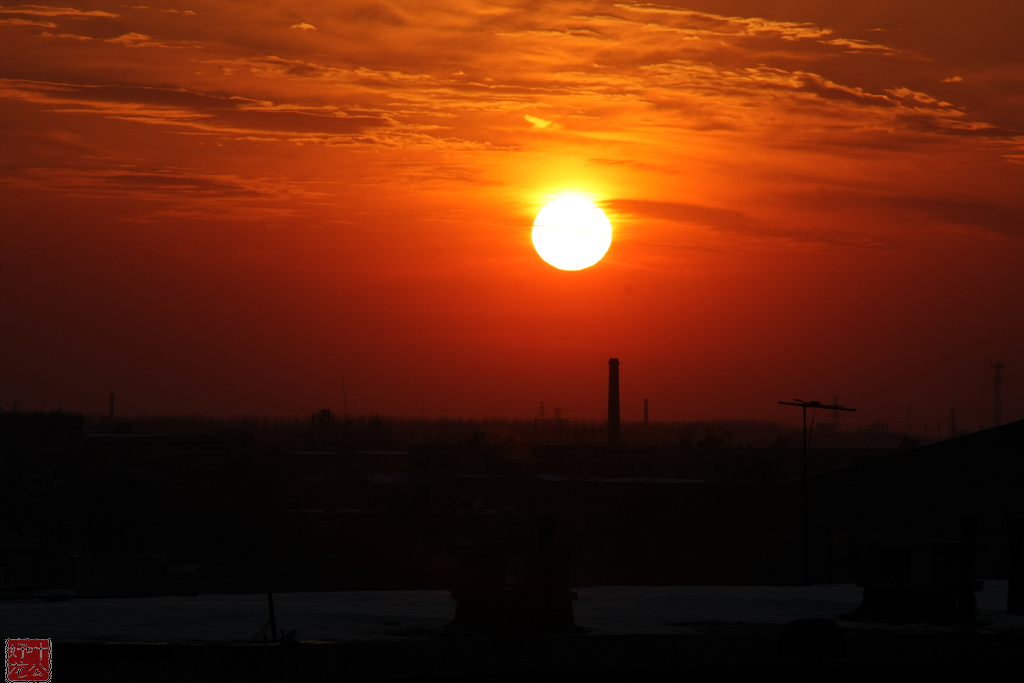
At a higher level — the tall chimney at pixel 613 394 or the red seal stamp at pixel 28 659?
the tall chimney at pixel 613 394

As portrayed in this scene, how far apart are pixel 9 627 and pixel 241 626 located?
2588 millimetres

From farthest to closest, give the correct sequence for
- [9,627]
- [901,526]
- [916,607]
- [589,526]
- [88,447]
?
[88,447] → [589,526] → [901,526] → [916,607] → [9,627]

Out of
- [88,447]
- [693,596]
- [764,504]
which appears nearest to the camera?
[693,596]

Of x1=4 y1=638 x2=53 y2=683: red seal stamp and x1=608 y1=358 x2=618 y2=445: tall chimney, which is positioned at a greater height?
x1=608 y1=358 x2=618 y2=445: tall chimney

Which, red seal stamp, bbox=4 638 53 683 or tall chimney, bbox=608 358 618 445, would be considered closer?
red seal stamp, bbox=4 638 53 683

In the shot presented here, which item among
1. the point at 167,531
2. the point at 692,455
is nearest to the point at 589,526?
the point at 167,531

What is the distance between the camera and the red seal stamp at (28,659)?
1177cm

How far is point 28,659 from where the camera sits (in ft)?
39.1

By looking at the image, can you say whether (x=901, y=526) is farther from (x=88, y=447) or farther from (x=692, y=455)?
(x=88, y=447)

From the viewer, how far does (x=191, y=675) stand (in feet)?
41.2

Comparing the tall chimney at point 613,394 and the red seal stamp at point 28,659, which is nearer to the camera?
the red seal stamp at point 28,659

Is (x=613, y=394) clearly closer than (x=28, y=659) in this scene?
No

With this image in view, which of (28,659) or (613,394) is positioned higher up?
(613,394)

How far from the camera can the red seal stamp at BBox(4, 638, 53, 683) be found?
11.8m
